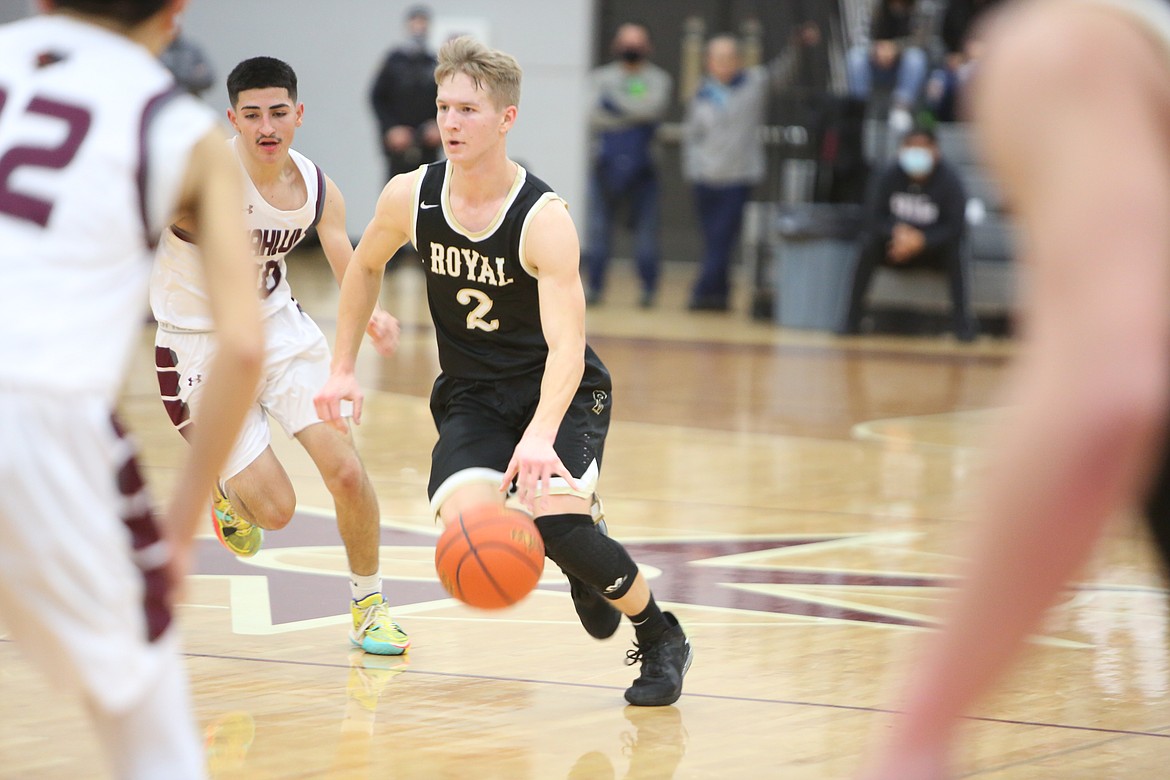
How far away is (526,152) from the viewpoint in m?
20.4

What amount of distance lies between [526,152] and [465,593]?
16.9 metres

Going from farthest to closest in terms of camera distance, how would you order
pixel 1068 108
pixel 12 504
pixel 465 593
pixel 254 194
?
pixel 254 194
pixel 465 593
pixel 12 504
pixel 1068 108

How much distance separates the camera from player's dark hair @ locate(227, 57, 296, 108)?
501 centimetres

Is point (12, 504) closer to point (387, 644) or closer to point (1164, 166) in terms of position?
point (1164, 166)

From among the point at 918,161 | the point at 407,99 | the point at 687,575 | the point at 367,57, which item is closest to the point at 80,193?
the point at 687,575

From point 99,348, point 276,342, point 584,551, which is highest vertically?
point 99,348

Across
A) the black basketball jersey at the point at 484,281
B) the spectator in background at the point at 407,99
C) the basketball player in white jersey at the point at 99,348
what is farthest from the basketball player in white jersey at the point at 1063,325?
the spectator in background at the point at 407,99

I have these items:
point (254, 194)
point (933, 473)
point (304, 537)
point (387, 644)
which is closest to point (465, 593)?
point (387, 644)

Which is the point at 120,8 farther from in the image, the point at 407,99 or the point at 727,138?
the point at 407,99

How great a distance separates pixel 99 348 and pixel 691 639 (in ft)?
10.4

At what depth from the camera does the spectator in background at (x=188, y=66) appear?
1524 cm

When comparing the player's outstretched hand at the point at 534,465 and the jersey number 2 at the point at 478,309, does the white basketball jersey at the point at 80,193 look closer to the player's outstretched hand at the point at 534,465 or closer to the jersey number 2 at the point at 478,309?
the player's outstretched hand at the point at 534,465

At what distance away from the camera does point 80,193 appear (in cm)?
210

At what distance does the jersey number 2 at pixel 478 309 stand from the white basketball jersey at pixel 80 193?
2338 millimetres
